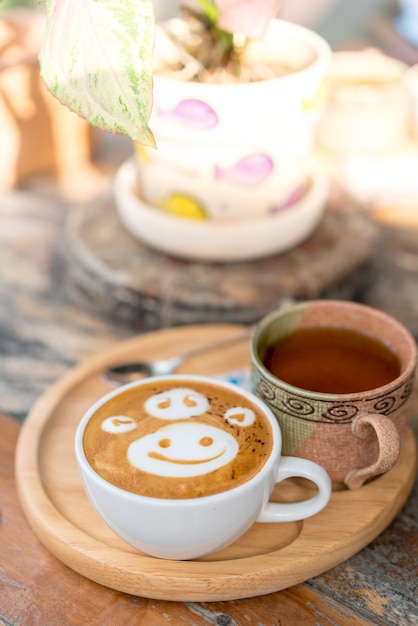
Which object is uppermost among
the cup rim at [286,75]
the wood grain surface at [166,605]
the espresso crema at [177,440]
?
the cup rim at [286,75]

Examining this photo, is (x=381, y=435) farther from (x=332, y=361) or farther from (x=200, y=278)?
(x=200, y=278)

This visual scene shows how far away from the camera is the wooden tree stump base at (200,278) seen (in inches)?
31.2

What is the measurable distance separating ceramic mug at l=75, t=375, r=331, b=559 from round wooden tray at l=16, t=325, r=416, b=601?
0.06ft

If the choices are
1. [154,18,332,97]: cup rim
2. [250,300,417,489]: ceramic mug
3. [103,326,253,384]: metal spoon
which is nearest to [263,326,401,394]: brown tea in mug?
[250,300,417,489]: ceramic mug

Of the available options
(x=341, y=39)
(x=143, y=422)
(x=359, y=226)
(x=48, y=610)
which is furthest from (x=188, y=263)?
(x=341, y=39)

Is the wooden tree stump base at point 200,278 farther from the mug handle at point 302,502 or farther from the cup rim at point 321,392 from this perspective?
the mug handle at point 302,502

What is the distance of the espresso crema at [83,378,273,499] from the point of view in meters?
0.50

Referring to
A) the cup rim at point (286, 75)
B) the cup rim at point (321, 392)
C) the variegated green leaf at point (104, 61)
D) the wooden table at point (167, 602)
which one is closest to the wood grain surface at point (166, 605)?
the wooden table at point (167, 602)

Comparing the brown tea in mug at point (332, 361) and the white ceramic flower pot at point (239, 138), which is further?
the white ceramic flower pot at point (239, 138)

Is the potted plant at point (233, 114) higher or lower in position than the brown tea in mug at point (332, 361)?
higher

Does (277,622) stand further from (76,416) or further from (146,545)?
(76,416)

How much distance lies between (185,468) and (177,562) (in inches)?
2.8

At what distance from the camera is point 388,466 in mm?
530

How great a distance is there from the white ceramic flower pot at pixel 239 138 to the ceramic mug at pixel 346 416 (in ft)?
0.70
